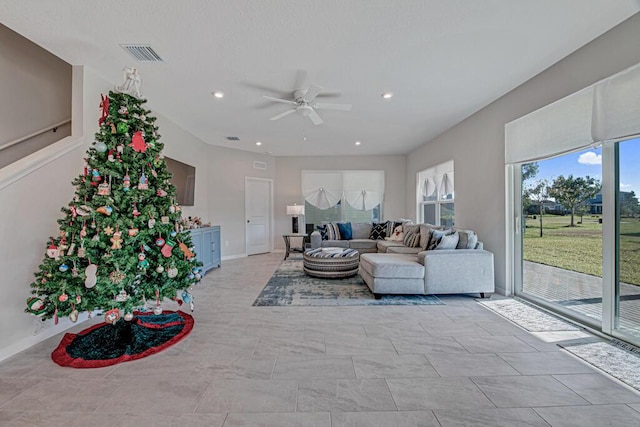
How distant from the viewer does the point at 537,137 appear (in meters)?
3.12

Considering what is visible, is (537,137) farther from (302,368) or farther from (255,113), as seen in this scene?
(255,113)

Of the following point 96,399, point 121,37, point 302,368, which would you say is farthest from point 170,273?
point 121,37

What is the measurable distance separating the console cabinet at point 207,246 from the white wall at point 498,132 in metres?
4.39

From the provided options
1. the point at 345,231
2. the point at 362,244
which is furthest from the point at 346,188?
the point at 362,244

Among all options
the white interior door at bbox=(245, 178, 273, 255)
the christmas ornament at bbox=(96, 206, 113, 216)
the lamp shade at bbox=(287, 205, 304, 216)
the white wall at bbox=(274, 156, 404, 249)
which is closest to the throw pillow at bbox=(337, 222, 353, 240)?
the lamp shade at bbox=(287, 205, 304, 216)

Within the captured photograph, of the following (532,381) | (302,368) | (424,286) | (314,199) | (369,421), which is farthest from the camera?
(314,199)

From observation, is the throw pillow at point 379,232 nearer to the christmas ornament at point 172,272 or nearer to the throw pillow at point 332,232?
the throw pillow at point 332,232

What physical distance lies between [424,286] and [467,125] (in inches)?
112

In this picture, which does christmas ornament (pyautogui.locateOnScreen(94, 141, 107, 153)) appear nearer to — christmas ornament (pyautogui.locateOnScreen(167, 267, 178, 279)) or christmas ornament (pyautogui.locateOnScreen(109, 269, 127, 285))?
christmas ornament (pyautogui.locateOnScreen(109, 269, 127, 285))

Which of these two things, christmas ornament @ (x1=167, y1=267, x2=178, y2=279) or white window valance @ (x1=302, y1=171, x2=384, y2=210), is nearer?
christmas ornament @ (x1=167, y1=267, x2=178, y2=279)

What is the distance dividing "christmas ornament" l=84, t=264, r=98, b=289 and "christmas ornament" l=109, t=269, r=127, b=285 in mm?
99

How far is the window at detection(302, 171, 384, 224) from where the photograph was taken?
777 cm

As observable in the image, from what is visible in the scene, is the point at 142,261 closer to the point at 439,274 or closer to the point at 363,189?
the point at 439,274

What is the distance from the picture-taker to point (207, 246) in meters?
4.98
